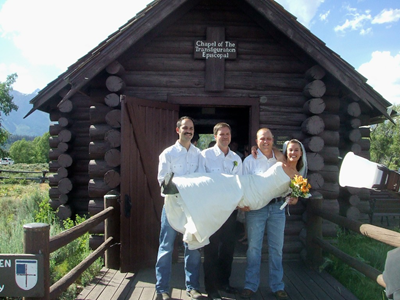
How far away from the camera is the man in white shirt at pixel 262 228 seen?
3893mm

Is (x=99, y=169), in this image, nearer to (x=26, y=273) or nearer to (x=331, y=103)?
(x=26, y=273)

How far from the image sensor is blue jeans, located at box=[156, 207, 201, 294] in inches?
149

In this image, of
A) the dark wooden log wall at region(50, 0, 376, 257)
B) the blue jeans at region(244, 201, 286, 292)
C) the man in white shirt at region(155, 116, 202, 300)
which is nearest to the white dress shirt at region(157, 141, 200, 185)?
the man in white shirt at region(155, 116, 202, 300)

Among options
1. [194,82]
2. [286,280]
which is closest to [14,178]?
[194,82]

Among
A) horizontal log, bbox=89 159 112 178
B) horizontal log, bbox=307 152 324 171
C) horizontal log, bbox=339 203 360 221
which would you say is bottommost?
horizontal log, bbox=339 203 360 221

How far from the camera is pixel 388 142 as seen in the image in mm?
32438

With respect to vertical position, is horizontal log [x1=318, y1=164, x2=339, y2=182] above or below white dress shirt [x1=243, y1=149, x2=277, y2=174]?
below

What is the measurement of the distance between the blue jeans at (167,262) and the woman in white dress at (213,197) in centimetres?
23

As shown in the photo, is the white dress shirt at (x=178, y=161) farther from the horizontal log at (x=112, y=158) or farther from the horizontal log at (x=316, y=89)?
the horizontal log at (x=316, y=89)

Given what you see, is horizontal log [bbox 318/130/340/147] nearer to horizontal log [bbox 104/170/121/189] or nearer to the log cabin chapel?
the log cabin chapel

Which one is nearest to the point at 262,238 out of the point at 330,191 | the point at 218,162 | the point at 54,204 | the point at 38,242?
the point at 218,162

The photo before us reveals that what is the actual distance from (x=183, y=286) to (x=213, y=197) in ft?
5.11

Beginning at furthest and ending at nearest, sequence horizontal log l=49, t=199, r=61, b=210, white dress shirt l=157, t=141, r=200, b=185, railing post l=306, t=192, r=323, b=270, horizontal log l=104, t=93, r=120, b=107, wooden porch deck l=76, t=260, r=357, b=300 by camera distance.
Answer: horizontal log l=49, t=199, r=61, b=210 < horizontal log l=104, t=93, r=120, b=107 < railing post l=306, t=192, r=323, b=270 < wooden porch deck l=76, t=260, r=357, b=300 < white dress shirt l=157, t=141, r=200, b=185

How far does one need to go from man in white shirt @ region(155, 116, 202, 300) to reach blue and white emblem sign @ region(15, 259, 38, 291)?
4.73ft
